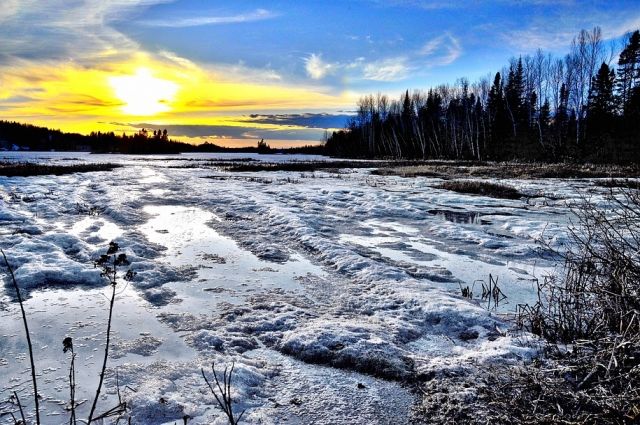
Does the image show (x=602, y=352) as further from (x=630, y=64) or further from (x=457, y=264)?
(x=630, y=64)

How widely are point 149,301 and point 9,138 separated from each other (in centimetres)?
14894

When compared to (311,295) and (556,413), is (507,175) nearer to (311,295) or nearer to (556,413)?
(311,295)

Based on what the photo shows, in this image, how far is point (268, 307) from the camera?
17.7 ft

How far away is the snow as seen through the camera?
137 inches

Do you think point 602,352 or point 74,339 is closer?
point 602,352

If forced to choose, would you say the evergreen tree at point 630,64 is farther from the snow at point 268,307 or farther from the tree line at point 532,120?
the snow at point 268,307

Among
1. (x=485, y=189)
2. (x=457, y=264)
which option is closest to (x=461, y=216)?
(x=457, y=264)

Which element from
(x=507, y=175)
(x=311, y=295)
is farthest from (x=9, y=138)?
(x=311, y=295)

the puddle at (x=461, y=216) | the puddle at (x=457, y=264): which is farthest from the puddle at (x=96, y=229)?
the puddle at (x=461, y=216)

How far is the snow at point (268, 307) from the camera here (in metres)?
3.47

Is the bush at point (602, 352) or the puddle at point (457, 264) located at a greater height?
the bush at point (602, 352)

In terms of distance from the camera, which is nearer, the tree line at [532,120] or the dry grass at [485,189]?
the dry grass at [485,189]

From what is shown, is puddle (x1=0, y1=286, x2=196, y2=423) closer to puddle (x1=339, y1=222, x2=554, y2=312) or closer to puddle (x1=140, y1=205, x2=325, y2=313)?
puddle (x1=140, y1=205, x2=325, y2=313)

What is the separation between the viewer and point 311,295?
19.4 feet
